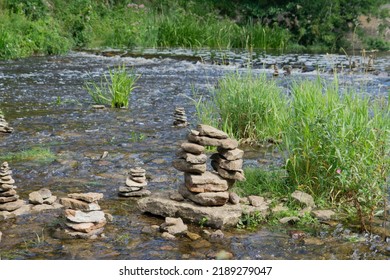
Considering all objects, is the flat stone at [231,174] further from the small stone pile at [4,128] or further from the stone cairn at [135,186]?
the small stone pile at [4,128]

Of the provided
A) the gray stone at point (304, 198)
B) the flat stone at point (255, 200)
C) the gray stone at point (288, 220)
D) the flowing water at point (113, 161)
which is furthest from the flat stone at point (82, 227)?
the gray stone at point (304, 198)

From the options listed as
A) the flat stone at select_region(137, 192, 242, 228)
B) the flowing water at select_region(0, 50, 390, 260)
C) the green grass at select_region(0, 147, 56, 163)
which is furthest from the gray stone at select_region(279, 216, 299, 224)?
the green grass at select_region(0, 147, 56, 163)

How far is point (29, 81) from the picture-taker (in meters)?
14.2

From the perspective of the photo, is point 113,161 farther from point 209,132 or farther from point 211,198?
point 211,198

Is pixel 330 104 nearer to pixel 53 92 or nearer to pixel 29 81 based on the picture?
pixel 53 92

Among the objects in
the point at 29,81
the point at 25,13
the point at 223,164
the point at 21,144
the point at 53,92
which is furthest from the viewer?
the point at 25,13

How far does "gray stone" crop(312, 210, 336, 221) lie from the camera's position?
5.41 m

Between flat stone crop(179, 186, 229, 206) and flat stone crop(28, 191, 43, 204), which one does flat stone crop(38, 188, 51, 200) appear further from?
flat stone crop(179, 186, 229, 206)

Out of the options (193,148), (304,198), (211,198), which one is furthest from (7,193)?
(304,198)

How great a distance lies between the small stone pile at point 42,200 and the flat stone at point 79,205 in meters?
0.17

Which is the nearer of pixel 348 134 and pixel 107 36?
pixel 348 134

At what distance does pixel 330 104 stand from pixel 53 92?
808 centimetres

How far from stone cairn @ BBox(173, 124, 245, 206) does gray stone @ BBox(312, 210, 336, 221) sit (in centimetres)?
72
